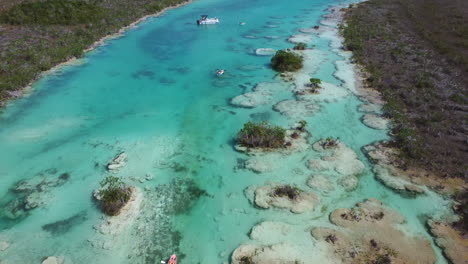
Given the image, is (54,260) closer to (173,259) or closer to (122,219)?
(122,219)

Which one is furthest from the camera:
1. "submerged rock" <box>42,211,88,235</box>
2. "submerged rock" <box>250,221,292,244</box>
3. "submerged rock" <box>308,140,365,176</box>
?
"submerged rock" <box>308,140,365,176</box>

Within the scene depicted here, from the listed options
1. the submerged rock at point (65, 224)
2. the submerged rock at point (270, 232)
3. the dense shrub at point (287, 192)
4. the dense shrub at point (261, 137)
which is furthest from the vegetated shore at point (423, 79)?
the submerged rock at point (65, 224)

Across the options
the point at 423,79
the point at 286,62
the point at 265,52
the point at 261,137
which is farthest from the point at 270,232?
the point at 265,52

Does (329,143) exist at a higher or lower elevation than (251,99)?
lower

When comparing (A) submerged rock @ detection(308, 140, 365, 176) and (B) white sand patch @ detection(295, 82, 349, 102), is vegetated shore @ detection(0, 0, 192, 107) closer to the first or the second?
(B) white sand patch @ detection(295, 82, 349, 102)

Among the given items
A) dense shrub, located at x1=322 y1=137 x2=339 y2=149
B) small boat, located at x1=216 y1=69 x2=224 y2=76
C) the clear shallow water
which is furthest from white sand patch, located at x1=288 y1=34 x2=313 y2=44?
dense shrub, located at x1=322 y1=137 x2=339 y2=149

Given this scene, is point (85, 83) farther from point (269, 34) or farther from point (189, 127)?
point (269, 34)

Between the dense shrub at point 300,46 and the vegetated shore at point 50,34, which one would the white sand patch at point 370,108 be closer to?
the dense shrub at point 300,46
